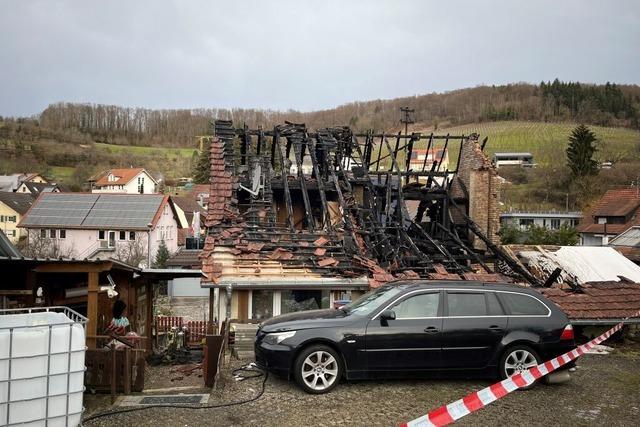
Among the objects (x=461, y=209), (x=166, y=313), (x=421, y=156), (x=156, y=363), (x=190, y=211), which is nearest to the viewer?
(x=156, y=363)

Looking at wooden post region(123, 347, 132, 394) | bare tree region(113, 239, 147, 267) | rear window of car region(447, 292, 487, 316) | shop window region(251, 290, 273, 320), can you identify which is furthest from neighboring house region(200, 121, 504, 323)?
bare tree region(113, 239, 147, 267)

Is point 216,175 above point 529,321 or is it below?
above

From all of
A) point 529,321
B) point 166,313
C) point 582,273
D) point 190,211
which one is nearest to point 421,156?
point 190,211

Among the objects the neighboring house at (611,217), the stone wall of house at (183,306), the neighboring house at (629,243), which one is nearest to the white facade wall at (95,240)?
the stone wall of house at (183,306)

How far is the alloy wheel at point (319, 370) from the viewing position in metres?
7.10

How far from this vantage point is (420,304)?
24.6 ft

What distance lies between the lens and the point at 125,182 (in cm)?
7450

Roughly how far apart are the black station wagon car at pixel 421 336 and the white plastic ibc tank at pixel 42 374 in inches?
98.9

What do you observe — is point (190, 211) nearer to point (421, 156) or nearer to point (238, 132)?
point (421, 156)

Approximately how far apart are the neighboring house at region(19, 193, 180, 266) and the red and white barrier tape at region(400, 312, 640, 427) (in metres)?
36.9

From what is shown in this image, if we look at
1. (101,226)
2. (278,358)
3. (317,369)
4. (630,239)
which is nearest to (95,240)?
(101,226)

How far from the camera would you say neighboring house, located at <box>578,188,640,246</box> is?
47.3 meters

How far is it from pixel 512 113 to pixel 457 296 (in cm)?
10939

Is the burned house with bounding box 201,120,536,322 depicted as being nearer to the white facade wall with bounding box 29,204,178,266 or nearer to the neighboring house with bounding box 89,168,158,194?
the white facade wall with bounding box 29,204,178,266
